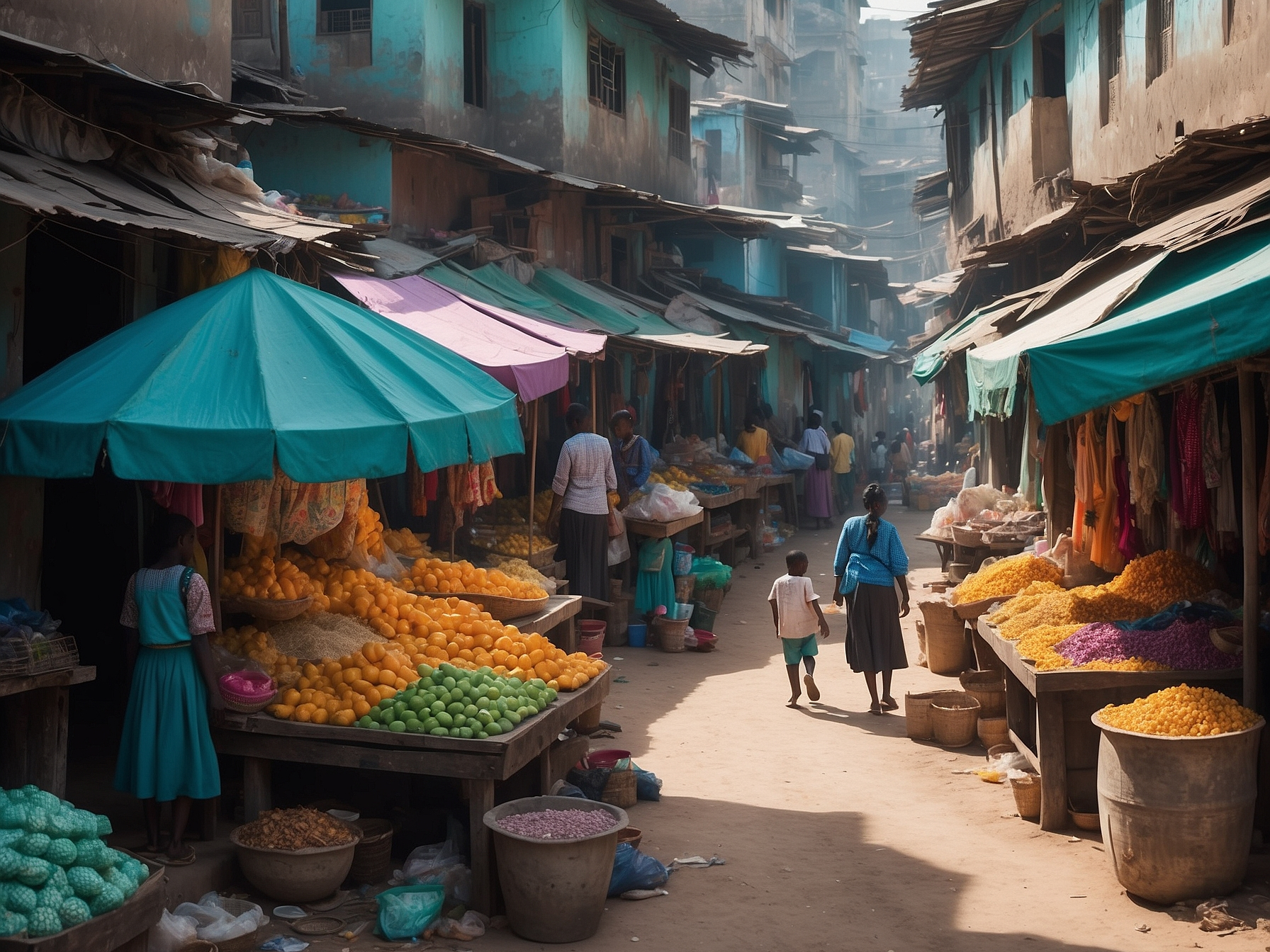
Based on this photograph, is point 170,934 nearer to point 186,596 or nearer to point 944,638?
point 186,596

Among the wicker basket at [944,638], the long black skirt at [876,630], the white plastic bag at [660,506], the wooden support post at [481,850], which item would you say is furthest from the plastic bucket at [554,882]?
the white plastic bag at [660,506]

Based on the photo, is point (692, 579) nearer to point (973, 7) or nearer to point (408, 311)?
point (408, 311)

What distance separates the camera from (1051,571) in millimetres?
9656

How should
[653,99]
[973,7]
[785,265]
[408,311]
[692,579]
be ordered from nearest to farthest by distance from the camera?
[408,311] < [692,579] < [973,7] < [653,99] < [785,265]

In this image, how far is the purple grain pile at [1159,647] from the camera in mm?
6516

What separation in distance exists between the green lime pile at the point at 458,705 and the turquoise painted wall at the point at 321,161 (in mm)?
8330

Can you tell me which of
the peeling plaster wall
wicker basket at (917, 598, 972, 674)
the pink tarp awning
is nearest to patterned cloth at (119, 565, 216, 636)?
the peeling plaster wall

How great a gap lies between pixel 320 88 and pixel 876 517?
10626mm

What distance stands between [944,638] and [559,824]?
6003mm

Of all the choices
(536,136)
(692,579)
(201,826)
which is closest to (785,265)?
(536,136)

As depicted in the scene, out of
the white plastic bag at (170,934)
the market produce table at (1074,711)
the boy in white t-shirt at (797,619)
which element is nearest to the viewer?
the white plastic bag at (170,934)

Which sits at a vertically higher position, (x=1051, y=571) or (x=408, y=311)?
(x=408, y=311)

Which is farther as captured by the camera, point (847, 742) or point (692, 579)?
point (692, 579)

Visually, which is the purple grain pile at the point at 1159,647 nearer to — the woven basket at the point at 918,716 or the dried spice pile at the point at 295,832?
the woven basket at the point at 918,716
